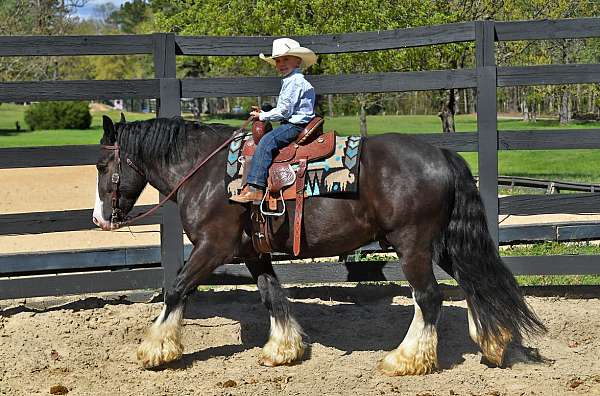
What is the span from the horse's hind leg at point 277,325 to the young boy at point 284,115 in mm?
850

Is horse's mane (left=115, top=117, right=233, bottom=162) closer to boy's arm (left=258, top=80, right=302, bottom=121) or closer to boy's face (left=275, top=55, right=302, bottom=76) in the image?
boy's arm (left=258, top=80, right=302, bottom=121)

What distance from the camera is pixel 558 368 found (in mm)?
5875

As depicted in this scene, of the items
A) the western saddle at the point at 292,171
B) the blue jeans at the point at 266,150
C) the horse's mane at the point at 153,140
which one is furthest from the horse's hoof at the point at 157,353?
the horse's mane at the point at 153,140

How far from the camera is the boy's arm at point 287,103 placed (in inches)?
234

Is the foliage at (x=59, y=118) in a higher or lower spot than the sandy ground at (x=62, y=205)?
higher

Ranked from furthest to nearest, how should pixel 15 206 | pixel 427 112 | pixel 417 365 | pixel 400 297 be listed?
pixel 427 112 → pixel 15 206 → pixel 400 297 → pixel 417 365

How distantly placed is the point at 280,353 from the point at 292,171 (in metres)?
1.38

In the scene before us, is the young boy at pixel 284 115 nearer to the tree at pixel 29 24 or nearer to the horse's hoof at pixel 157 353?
the horse's hoof at pixel 157 353

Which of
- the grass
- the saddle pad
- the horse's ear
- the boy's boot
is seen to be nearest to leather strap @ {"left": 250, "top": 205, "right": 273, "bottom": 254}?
the boy's boot

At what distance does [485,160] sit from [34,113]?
40795 mm

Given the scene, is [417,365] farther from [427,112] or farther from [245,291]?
[427,112]

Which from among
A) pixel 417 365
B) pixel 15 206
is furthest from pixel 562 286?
pixel 15 206

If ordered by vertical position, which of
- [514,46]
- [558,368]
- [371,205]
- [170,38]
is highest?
[514,46]

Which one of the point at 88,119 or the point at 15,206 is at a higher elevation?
the point at 88,119
